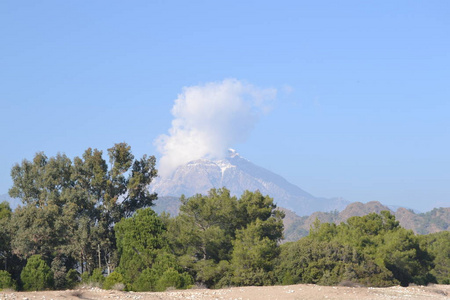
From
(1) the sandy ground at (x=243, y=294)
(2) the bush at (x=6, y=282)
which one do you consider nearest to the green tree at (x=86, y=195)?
(2) the bush at (x=6, y=282)

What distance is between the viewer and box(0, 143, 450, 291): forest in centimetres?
4569

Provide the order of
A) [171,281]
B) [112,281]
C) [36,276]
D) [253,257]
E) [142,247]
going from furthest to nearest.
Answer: [142,247] < [253,257] < [112,281] < [36,276] < [171,281]

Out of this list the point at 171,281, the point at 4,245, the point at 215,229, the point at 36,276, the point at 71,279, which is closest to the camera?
the point at 171,281

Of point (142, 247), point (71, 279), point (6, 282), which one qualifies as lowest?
point (6, 282)

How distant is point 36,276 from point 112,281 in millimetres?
5255

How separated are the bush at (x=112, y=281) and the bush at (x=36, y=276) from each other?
3.94 metres

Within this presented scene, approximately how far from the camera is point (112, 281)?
41719 mm

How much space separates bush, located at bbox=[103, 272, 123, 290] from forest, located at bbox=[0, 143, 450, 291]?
0.09m

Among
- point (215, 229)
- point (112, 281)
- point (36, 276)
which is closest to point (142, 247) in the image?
point (112, 281)

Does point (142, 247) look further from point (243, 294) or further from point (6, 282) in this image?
point (243, 294)

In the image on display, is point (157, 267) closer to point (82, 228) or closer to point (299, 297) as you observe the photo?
point (82, 228)

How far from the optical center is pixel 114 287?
4050cm

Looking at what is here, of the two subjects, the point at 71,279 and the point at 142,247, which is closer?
the point at 142,247

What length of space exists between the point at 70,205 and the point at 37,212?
4578mm
